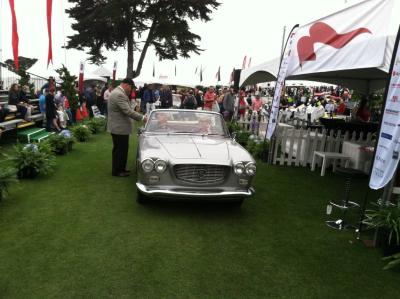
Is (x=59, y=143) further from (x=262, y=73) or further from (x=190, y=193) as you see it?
(x=262, y=73)

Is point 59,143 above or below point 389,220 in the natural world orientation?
below

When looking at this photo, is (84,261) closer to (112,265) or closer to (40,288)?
(112,265)

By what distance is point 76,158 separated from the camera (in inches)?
365

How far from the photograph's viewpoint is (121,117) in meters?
7.20

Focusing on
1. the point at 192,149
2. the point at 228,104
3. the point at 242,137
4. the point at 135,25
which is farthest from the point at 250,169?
the point at 135,25

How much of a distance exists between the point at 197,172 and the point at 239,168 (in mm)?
618

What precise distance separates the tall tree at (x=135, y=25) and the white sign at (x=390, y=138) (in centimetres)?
2889

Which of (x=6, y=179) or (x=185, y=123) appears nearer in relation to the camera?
(x=6, y=179)

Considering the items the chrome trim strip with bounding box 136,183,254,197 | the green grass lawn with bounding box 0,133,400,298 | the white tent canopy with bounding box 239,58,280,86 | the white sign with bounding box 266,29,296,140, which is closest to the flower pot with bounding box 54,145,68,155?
→ the green grass lawn with bounding box 0,133,400,298

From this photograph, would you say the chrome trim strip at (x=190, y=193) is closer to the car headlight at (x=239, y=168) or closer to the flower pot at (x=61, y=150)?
the car headlight at (x=239, y=168)

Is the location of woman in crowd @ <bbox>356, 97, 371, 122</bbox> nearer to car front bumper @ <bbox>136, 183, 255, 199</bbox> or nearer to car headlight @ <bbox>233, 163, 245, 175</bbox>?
car headlight @ <bbox>233, 163, 245, 175</bbox>

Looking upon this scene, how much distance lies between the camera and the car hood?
17.4 ft

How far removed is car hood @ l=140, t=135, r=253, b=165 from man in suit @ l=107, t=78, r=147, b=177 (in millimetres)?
928

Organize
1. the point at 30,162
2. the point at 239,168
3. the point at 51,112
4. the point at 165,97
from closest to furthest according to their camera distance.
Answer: the point at 239,168 → the point at 30,162 → the point at 51,112 → the point at 165,97
